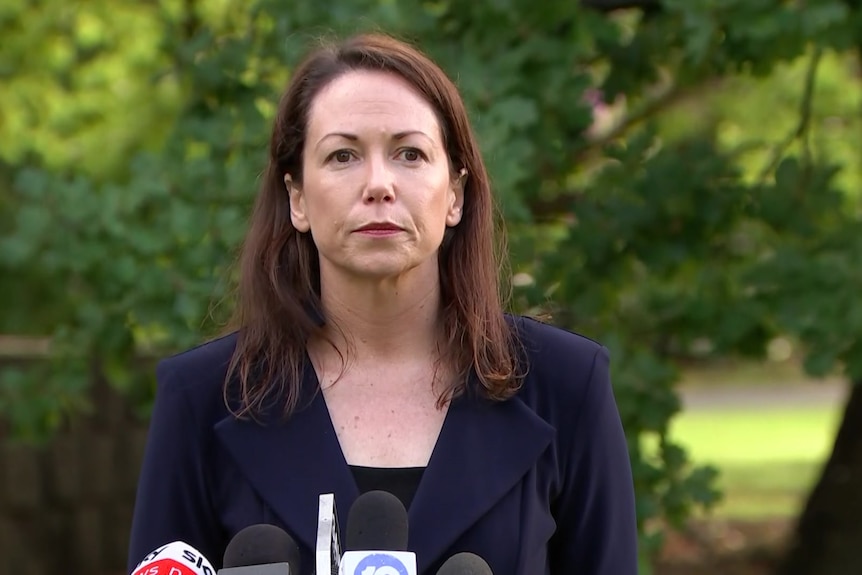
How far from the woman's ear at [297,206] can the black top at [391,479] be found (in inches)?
19.1

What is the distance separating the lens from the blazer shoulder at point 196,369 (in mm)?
2611

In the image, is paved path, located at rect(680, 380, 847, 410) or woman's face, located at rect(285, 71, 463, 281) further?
paved path, located at rect(680, 380, 847, 410)

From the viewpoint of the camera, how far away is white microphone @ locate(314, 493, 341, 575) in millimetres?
1914

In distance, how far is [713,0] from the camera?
15.2ft

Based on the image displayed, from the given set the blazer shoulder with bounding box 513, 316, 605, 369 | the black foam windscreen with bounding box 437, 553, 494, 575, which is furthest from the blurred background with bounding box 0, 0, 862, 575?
the black foam windscreen with bounding box 437, 553, 494, 575

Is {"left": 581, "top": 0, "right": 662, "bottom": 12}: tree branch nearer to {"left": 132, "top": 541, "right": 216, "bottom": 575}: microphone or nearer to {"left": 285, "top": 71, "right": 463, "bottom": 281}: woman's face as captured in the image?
{"left": 285, "top": 71, "right": 463, "bottom": 281}: woman's face

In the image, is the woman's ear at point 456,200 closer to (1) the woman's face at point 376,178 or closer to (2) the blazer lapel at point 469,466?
(1) the woman's face at point 376,178

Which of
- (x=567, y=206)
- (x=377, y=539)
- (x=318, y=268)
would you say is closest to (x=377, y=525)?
(x=377, y=539)

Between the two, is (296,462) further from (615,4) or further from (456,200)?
(615,4)

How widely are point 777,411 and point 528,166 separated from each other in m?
15.9

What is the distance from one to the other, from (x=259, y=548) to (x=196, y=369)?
0.64 metres

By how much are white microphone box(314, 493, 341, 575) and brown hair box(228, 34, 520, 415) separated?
0.57 m

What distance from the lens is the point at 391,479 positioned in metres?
2.50

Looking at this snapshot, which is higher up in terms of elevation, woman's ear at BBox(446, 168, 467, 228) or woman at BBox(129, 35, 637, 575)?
woman's ear at BBox(446, 168, 467, 228)
